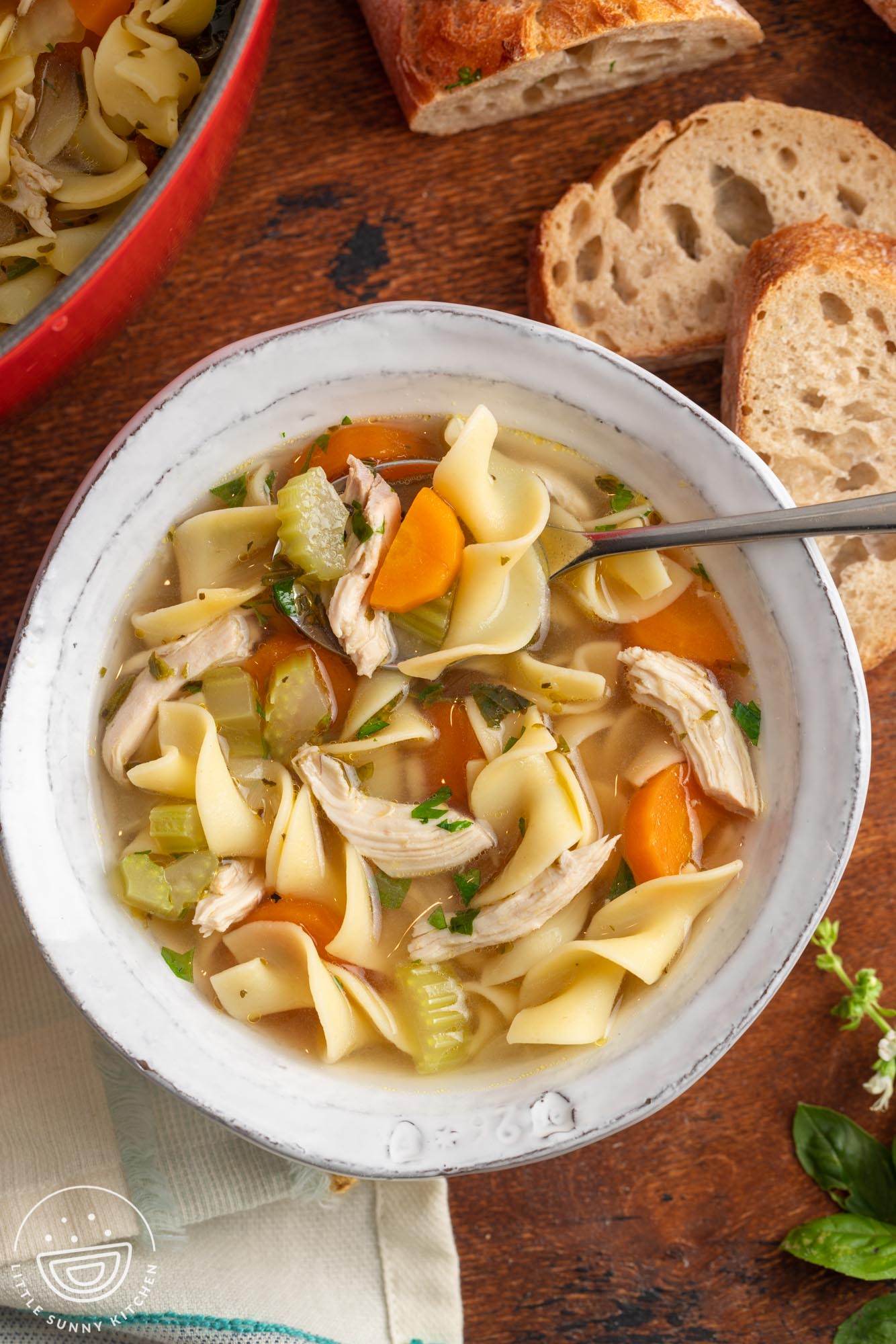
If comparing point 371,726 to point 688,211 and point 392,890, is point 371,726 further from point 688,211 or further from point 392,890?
point 688,211

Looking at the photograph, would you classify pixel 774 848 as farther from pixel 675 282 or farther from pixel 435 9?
pixel 435 9

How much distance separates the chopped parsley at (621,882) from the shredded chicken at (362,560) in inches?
36.0

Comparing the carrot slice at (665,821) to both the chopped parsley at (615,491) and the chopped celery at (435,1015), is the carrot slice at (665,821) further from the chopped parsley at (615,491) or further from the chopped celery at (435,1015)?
the chopped parsley at (615,491)

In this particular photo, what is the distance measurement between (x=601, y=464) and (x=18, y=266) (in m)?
1.68

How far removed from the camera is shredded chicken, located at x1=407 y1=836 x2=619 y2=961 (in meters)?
2.91

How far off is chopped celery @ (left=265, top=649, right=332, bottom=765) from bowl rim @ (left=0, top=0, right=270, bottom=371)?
3.48ft

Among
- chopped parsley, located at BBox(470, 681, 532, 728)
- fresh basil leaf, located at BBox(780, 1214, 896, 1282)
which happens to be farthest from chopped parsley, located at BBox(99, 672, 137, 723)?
fresh basil leaf, located at BBox(780, 1214, 896, 1282)

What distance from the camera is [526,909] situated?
2912 millimetres

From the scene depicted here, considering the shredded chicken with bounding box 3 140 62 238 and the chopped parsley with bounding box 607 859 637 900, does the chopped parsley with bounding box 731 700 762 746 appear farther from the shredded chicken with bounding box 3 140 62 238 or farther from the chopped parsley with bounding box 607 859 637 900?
the shredded chicken with bounding box 3 140 62 238

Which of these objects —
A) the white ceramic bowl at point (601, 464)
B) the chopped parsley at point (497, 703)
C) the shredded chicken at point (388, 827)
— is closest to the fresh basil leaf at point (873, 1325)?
the white ceramic bowl at point (601, 464)

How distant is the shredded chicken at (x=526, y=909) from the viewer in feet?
9.53

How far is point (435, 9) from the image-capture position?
3.11 m

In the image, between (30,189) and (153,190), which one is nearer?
(153,190)

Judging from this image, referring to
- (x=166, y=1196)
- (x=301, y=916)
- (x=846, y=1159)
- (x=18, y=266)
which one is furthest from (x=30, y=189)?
(x=846, y=1159)
